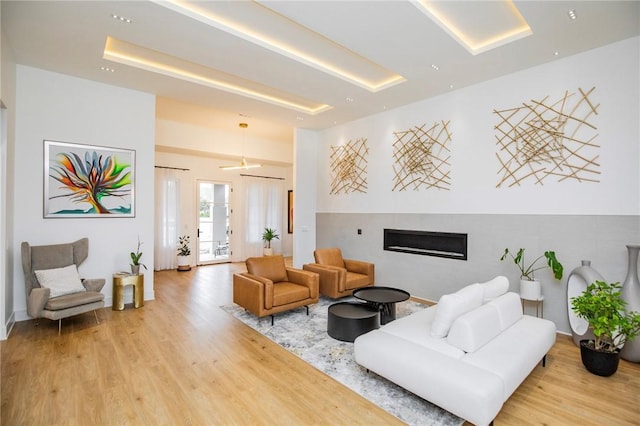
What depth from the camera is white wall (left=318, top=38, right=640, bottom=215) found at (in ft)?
11.3

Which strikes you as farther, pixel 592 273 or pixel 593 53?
pixel 593 53

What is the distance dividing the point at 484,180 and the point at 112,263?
574 centimetres

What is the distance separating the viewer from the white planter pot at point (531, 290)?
12.5 ft

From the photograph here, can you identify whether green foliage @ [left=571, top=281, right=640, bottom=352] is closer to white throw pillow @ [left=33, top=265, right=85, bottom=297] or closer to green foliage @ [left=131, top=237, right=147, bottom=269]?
green foliage @ [left=131, top=237, right=147, bottom=269]

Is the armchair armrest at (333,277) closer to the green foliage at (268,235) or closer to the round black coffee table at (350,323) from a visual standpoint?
the round black coffee table at (350,323)

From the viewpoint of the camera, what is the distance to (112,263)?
477cm

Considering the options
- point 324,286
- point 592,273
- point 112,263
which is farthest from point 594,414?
point 112,263

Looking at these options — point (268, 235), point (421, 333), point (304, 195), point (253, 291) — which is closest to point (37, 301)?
point (253, 291)

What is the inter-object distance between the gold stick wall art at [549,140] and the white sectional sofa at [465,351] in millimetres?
1924

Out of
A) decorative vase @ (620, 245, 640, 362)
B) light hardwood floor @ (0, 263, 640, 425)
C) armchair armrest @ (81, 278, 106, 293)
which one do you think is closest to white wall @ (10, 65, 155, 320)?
armchair armrest @ (81, 278, 106, 293)

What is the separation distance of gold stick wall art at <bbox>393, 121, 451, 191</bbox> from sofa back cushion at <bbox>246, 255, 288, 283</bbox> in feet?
8.40

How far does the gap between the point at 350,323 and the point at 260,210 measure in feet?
21.9

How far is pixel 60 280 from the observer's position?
12.9 feet

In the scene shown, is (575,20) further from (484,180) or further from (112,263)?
(112,263)
